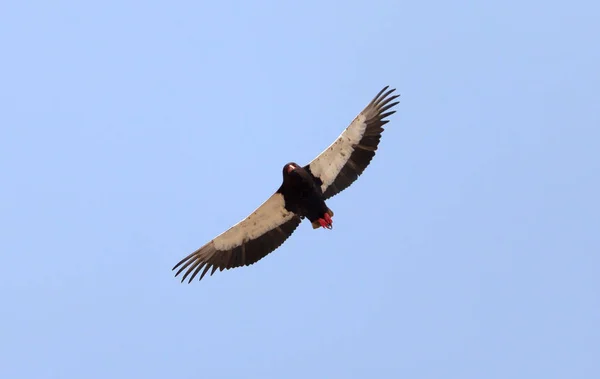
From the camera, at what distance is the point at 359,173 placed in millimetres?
26641

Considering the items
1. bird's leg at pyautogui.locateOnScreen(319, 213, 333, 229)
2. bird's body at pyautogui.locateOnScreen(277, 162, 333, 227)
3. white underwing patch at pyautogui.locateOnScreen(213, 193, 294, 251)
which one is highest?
white underwing patch at pyautogui.locateOnScreen(213, 193, 294, 251)

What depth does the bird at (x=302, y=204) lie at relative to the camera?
2598 centimetres

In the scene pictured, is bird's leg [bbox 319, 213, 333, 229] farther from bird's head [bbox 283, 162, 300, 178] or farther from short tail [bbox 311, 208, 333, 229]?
bird's head [bbox 283, 162, 300, 178]

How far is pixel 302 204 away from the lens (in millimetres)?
26062

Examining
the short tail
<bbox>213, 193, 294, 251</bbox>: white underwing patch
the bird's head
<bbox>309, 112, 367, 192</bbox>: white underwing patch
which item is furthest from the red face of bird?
the short tail

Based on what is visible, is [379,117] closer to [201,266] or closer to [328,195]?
[328,195]

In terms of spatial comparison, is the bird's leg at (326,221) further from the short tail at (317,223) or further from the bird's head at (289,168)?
the bird's head at (289,168)

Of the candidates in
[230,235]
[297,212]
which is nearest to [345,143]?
[297,212]

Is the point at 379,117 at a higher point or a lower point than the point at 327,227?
higher

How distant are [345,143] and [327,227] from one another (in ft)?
9.05

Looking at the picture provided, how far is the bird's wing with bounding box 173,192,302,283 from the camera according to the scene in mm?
26750

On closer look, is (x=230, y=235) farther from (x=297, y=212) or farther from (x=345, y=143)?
(x=345, y=143)

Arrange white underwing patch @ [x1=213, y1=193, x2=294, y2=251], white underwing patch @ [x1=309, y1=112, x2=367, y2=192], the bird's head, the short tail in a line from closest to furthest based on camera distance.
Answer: the bird's head, the short tail, white underwing patch @ [x1=309, y1=112, x2=367, y2=192], white underwing patch @ [x1=213, y1=193, x2=294, y2=251]

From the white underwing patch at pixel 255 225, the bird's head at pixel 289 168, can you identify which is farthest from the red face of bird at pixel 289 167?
the white underwing patch at pixel 255 225
